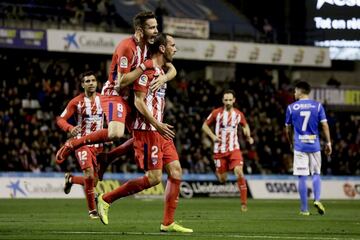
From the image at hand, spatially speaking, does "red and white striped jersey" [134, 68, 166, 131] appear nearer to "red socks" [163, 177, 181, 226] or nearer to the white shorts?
"red socks" [163, 177, 181, 226]

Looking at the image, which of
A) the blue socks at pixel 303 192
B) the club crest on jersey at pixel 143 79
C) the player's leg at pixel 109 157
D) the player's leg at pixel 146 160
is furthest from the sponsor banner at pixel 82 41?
the club crest on jersey at pixel 143 79

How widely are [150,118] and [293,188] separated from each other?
2118 centimetres

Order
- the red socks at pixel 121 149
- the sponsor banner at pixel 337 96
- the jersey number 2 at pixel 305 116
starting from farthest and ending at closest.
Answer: the sponsor banner at pixel 337 96 < the jersey number 2 at pixel 305 116 < the red socks at pixel 121 149

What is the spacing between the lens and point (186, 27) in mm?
37625

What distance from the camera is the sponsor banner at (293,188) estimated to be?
3044 cm

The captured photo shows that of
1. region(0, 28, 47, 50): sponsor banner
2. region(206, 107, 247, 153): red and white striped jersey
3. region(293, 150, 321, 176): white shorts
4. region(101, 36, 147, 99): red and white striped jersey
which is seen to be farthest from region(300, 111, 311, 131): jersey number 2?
region(0, 28, 47, 50): sponsor banner

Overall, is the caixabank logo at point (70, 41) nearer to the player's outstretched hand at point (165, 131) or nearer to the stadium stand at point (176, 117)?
the stadium stand at point (176, 117)

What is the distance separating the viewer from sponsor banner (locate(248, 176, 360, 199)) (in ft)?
99.9

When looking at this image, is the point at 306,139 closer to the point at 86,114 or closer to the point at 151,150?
the point at 86,114

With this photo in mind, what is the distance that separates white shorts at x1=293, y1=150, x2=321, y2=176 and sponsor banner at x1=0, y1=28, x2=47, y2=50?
701 inches

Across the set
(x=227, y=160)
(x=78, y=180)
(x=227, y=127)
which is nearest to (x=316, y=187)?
(x=227, y=160)

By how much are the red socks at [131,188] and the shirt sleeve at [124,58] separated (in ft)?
4.63

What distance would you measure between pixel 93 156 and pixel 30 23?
19.7 meters

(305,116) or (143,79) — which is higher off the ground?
(143,79)
